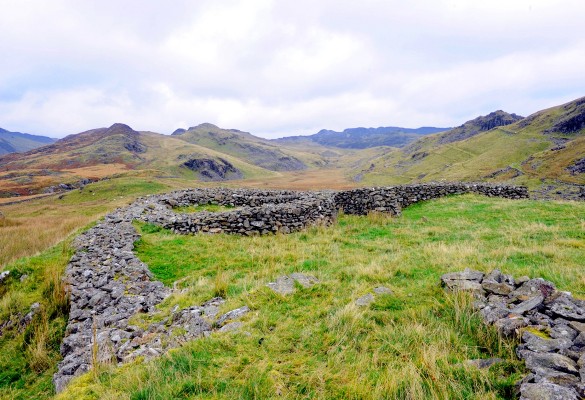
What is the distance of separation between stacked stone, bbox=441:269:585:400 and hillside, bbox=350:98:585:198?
33.7 m

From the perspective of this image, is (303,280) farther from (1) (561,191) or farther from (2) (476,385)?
(1) (561,191)

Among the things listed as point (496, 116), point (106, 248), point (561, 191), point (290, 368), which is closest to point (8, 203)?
point (106, 248)

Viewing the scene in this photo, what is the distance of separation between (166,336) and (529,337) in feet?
19.1

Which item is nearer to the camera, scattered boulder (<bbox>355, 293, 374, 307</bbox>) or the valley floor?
the valley floor

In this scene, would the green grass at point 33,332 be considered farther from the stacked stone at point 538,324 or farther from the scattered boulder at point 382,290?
the stacked stone at point 538,324

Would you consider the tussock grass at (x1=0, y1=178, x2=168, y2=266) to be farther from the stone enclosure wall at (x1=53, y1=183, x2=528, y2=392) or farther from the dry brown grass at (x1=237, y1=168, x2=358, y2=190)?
the dry brown grass at (x1=237, y1=168, x2=358, y2=190)

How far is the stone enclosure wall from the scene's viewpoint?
5.58m

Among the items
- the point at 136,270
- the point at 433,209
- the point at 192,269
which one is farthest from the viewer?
the point at 433,209

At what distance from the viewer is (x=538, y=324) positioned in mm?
4445

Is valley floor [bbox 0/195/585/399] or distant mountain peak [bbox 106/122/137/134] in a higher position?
distant mountain peak [bbox 106/122/137/134]

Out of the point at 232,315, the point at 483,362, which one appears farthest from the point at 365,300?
the point at 232,315

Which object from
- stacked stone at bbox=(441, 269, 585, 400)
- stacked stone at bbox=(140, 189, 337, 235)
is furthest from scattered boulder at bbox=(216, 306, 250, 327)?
stacked stone at bbox=(140, 189, 337, 235)

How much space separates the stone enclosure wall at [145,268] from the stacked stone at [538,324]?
455cm

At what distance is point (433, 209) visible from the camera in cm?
1889
